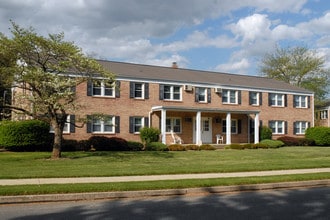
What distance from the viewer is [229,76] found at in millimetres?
38844

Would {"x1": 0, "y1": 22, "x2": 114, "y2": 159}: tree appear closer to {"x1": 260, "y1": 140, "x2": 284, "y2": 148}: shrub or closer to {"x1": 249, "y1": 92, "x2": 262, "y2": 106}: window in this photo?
{"x1": 260, "y1": 140, "x2": 284, "y2": 148}: shrub

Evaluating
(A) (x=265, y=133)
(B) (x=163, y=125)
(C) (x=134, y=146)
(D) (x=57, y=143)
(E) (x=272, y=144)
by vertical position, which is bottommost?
(C) (x=134, y=146)

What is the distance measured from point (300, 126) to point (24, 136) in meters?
26.8

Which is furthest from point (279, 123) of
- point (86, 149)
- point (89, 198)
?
point (89, 198)

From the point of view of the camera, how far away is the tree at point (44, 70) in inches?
661

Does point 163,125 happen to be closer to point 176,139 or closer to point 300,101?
point 176,139

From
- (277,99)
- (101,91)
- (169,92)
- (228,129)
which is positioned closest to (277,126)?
(277,99)

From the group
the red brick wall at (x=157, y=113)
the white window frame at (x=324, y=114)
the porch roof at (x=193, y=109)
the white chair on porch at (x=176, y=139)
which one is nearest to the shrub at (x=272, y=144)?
the porch roof at (x=193, y=109)

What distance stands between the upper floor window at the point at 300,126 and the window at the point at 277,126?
175 cm

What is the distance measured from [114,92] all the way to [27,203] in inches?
786

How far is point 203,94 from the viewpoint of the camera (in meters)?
33.3

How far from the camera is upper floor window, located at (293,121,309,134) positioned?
38.7 m

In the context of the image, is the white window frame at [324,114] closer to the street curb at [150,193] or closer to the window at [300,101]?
the window at [300,101]

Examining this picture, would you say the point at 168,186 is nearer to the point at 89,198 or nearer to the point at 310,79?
the point at 89,198
